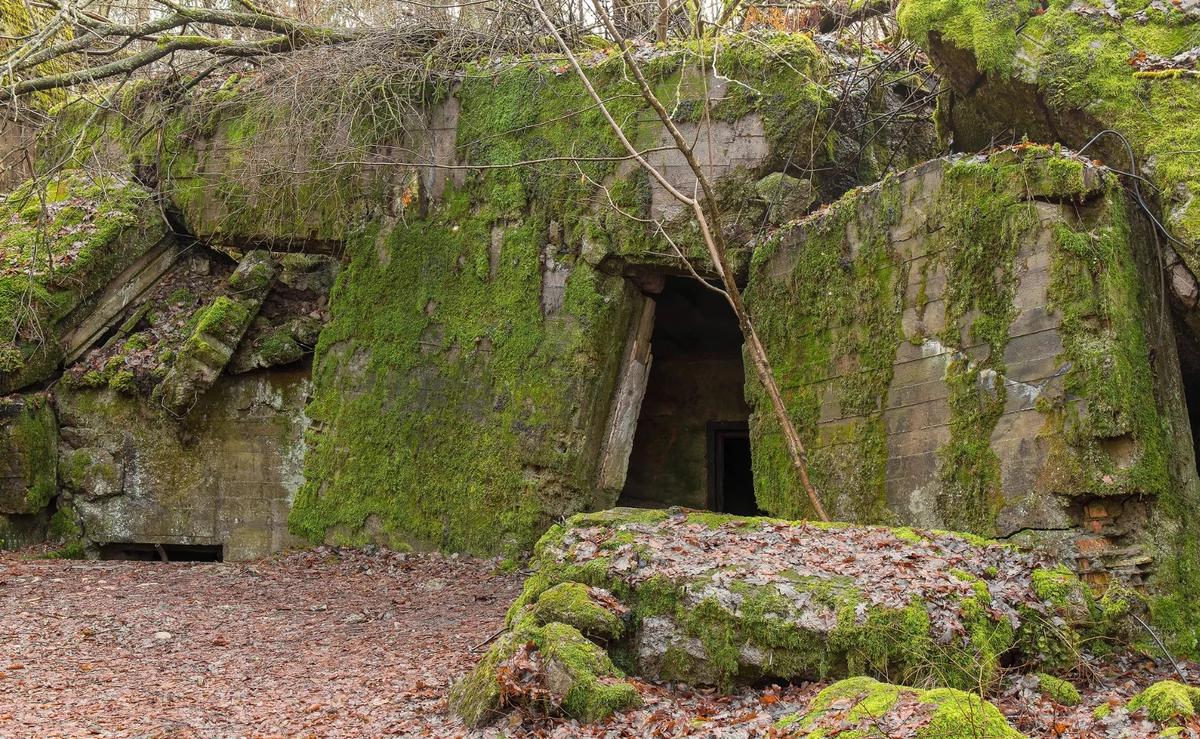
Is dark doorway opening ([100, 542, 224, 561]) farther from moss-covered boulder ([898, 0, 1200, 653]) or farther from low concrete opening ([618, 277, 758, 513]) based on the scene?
moss-covered boulder ([898, 0, 1200, 653])

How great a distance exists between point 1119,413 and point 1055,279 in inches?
38.3

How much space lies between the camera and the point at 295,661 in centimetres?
688

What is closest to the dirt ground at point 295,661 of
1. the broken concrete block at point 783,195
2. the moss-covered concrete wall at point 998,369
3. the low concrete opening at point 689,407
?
the moss-covered concrete wall at point 998,369

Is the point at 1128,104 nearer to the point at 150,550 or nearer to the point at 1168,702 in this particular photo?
the point at 1168,702

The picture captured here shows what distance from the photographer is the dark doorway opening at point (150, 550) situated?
11.4 metres

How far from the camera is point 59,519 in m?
11.3

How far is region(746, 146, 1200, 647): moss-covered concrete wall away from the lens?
21.0 feet

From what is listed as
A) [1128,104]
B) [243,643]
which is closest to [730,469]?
[1128,104]

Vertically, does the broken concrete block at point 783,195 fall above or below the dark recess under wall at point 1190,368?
above

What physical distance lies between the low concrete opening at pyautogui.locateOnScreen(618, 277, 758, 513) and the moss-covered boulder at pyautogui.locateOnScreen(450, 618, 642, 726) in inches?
286

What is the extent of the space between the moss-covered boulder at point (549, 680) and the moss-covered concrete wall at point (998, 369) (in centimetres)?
312

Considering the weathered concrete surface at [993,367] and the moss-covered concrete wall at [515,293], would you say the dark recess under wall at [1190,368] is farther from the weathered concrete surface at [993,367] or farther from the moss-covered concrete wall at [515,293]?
the moss-covered concrete wall at [515,293]

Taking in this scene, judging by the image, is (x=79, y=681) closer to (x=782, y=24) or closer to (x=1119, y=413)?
(x=1119, y=413)

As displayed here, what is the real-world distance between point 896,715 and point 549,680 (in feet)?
5.91
